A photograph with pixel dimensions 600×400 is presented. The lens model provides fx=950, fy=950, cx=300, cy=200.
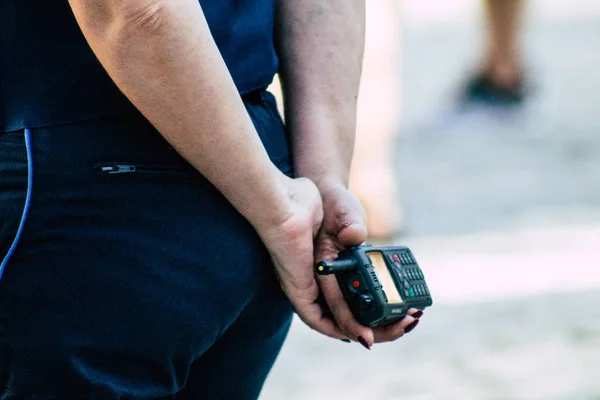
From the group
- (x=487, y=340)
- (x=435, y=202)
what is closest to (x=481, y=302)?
(x=487, y=340)

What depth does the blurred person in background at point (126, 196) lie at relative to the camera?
2.90ft

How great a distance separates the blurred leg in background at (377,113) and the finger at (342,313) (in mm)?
2798

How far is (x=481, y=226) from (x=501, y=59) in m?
2.04

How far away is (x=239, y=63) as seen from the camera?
1.03 m

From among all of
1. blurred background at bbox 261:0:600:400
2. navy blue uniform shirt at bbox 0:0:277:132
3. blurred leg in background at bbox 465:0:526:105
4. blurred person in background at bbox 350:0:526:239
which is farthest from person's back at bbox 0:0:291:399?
blurred leg in background at bbox 465:0:526:105

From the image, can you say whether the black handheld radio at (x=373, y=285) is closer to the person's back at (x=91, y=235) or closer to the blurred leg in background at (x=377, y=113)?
the person's back at (x=91, y=235)

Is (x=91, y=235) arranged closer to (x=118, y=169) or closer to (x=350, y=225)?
(x=118, y=169)

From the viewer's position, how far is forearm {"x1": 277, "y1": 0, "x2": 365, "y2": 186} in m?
1.20

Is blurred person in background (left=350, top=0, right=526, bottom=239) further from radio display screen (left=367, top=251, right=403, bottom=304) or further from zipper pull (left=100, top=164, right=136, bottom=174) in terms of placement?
zipper pull (left=100, top=164, right=136, bottom=174)

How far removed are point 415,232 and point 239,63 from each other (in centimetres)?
331

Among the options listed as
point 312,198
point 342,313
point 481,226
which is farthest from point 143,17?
point 481,226

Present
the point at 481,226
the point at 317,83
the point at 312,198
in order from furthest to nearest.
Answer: the point at 481,226 < the point at 317,83 < the point at 312,198

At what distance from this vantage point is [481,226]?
4.32 meters

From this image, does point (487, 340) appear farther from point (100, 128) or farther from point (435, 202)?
point (100, 128)
